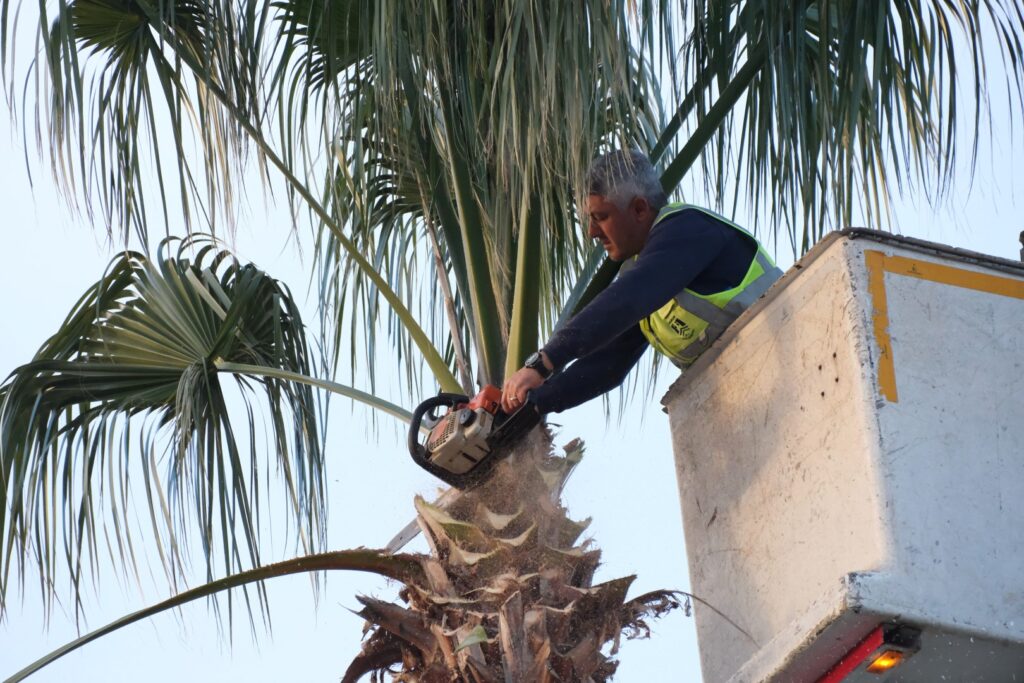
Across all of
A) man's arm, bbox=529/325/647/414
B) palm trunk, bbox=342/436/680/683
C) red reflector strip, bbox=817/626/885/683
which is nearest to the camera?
red reflector strip, bbox=817/626/885/683

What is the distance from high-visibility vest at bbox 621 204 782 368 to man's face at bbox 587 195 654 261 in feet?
0.67

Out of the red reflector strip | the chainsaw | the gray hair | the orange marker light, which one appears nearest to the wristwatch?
the chainsaw

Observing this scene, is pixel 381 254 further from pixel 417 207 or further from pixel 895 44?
pixel 895 44

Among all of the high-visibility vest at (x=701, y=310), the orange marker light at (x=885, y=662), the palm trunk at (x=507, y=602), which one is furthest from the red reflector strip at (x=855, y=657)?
the high-visibility vest at (x=701, y=310)

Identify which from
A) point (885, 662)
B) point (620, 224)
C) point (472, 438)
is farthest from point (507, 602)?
point (620, 224)

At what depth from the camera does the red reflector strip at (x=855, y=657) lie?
3630 millimetres

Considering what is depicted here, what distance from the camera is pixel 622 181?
4.86 m

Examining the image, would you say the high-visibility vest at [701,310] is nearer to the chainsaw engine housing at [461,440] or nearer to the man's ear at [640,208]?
the man's ear at [640,208]

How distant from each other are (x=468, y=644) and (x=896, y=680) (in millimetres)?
1155

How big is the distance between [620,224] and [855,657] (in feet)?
5.59

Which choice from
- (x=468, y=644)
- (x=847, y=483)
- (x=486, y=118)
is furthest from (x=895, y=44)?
(x=468, y=644)

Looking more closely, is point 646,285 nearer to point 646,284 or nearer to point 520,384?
point 646,284

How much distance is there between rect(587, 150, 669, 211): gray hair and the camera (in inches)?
191

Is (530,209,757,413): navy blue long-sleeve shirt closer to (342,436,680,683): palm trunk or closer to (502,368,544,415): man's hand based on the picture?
(502,368,544,415): man's hand
